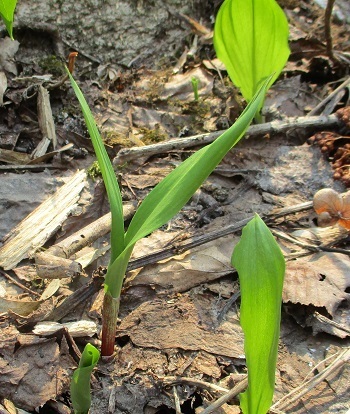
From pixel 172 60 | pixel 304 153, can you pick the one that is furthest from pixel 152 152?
pixel 172 60

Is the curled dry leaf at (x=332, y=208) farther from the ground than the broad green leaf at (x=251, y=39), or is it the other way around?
the broad green leaf at (x=251, y=39)

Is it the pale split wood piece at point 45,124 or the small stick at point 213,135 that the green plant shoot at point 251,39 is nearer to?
the small stick at point 213,135

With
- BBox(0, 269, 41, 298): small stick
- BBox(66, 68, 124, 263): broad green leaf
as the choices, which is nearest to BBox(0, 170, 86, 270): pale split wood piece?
BBox(0, 269, 41, 298): small stick

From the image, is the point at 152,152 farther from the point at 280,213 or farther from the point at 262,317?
the point at 262,317

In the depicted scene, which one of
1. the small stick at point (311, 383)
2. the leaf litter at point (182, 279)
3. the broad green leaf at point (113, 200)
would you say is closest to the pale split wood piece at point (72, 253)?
the leaf litter at point (182, 279)

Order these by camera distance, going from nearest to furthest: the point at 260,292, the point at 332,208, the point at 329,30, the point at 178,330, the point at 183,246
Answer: the point at 260,292
the point at 178,330
the point at 183,246
the point at 332,208
the point at 329,30

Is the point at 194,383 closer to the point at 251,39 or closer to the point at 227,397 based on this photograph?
the point at 227,397

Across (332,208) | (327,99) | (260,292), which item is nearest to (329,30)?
(327,99)
